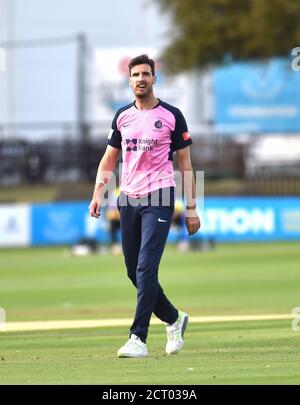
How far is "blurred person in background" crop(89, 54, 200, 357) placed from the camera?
10.1m

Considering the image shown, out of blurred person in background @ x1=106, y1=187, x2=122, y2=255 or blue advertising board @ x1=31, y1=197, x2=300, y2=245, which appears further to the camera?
blue advertising board @ x1=31, y1=197, x2=300, y2=245

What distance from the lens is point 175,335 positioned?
10391 millimetres

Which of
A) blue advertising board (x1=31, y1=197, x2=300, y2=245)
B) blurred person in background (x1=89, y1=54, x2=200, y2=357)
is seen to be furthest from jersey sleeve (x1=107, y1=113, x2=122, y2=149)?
blue advertising board (x1=31, y1=197, x2=300, y2=245)

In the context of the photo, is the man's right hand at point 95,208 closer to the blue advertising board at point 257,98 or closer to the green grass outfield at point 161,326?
the green grass outfield at point 161,326

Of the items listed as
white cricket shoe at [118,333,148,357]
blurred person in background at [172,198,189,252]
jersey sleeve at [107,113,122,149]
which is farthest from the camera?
blurred person in background at [172,198,189,252]

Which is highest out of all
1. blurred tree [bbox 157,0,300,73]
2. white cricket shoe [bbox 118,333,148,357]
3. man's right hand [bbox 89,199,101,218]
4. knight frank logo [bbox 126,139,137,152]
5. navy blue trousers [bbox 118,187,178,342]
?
blurred tree [bbox 157,0,300,73]

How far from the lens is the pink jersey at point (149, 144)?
10.2m

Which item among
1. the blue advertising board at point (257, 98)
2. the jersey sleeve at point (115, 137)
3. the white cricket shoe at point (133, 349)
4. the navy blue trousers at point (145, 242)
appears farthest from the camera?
the blue advertising board at point (257, 98)

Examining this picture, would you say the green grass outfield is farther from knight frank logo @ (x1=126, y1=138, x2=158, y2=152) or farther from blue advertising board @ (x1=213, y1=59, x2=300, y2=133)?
blue advertising board @ (x1=213, y1=59, x2=300, y2=133)

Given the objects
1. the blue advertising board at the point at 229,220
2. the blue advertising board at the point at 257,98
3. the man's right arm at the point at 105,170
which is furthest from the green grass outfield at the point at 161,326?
the blue advertising board at the point at 257,98

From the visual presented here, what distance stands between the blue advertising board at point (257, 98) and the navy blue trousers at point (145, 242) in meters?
33.7

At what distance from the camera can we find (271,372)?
29.1 ft

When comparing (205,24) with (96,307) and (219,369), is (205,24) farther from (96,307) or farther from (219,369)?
(219,369)
